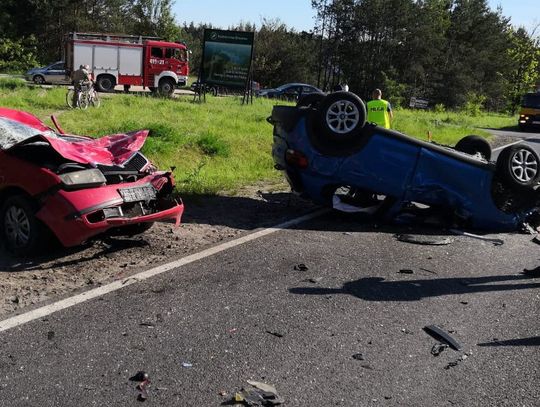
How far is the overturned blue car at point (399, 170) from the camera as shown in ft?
22.4

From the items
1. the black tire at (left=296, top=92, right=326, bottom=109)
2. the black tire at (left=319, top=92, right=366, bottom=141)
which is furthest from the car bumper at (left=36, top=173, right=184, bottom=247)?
the black tire at (left=296, top=92, right=326, bottom=109)

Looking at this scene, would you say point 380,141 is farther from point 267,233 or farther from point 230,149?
point 230,149

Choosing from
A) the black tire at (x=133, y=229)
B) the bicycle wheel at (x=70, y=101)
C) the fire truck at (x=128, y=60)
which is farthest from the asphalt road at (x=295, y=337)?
the fire truck at (x=128, y=60)

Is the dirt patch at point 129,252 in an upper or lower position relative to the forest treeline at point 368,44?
lower

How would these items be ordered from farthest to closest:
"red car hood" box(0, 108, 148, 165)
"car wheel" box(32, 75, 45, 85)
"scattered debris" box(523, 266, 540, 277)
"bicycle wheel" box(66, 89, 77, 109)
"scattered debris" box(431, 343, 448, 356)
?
"car wheel" box(32, 75, 45, 85), "bicycle wheel" box(66, 89, 77, 109), "scattered debris" box(523, 266, 540, 277), "red car hood" box(0, 108, 148, 165), "scattered debris" box(431, 343, 448, 356)

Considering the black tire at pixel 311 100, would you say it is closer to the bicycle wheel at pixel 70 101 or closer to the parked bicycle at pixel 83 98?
the parked bicycle at pixel 83 98

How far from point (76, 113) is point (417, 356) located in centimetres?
1356

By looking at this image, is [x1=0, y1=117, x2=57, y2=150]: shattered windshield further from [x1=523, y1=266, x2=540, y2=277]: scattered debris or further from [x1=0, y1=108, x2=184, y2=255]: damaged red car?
[x1=523, y1=266, x2=540, y2=277]: scattered debris

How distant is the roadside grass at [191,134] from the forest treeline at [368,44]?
3159 cm

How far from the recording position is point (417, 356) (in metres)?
3.77

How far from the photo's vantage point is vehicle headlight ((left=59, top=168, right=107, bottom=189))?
488 cm

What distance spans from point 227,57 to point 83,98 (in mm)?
7472

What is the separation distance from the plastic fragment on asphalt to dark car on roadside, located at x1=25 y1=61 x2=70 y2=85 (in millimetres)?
32811

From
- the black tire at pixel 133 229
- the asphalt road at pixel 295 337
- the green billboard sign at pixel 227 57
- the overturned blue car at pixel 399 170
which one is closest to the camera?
the asphalt road at pixel 295 337
